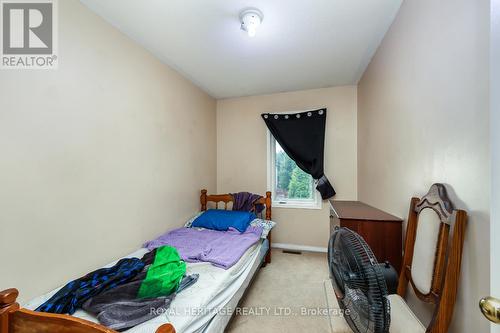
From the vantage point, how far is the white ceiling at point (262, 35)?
1.49 m

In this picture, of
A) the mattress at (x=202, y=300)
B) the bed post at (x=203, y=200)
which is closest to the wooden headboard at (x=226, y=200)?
the bed post at (x=203, y=200)

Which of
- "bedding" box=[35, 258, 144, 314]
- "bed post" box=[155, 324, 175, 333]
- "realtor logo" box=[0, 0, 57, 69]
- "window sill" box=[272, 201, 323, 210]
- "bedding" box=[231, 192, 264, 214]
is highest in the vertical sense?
"realtor logo" box=[0, 0, 57, 69]

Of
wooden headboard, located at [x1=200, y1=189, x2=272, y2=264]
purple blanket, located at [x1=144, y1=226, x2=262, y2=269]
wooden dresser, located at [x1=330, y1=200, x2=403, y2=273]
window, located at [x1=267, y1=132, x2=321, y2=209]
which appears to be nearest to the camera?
wooden dresser, located at [x1=330, y1=200, x2=403, y2=273]

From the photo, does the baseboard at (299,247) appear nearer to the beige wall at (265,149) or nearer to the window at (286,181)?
the beige wall at (265,149)

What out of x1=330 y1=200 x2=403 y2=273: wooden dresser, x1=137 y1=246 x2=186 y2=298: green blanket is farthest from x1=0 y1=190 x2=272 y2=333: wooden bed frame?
x1=330 y1=200 x2=403 y2=273: wooden dresser

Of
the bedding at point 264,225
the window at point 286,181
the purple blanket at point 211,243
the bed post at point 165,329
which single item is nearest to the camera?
the bed post at point 165,329

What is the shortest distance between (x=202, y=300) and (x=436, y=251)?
127 cm

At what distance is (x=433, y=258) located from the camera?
0.94m

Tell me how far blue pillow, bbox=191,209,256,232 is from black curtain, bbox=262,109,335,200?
1.12 meters

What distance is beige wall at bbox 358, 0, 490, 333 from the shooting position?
30.5 inches

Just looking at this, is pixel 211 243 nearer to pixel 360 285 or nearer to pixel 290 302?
pixel 290 302

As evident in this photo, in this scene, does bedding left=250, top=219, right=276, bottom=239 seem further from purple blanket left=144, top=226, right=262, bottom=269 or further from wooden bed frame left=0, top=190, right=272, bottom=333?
wooden bed frame left=0, top=190, right=272, bottom=333

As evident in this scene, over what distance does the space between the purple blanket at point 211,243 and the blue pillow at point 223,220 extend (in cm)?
6

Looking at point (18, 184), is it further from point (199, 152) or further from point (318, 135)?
point (318, 135)
